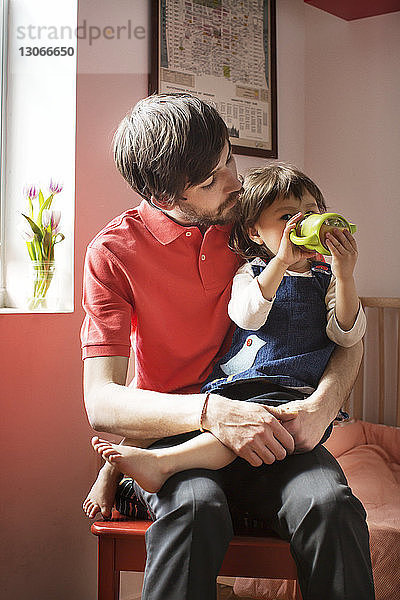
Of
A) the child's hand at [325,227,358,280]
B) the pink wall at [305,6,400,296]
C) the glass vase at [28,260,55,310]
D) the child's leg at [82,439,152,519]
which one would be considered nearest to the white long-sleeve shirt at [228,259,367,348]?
the child's hand at [325,227,358,280]

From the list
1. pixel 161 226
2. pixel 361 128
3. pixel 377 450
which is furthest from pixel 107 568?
pixel 361 128

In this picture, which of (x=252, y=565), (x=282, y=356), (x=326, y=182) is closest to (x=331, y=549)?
(x=252, y=565)

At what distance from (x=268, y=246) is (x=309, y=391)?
0.30 metres

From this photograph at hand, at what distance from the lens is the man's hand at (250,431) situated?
1.26 meters

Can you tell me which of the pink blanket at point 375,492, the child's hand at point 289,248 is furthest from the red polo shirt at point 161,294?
the pink blanket at point 375,492

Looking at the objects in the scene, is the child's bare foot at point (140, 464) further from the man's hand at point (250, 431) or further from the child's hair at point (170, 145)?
the child's hair at point (170, 145)

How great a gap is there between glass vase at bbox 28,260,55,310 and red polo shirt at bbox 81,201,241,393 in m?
0.42

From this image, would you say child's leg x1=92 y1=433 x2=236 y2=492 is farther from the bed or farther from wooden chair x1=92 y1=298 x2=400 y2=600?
the bed

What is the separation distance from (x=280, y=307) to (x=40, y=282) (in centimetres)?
71

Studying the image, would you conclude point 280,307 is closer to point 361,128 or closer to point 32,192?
point 32,192

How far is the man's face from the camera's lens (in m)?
1.43

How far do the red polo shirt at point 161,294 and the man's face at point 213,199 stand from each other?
0.09ft

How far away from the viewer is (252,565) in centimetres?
137

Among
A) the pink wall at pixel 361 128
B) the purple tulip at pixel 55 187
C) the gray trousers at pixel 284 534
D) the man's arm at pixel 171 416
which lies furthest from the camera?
the pink wall at pixel 361 128
